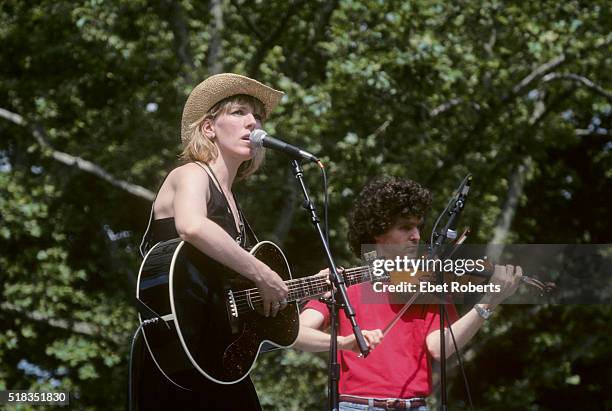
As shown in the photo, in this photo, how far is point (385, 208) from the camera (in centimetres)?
406

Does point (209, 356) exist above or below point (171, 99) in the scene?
below

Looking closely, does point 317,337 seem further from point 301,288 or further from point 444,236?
point 444,236

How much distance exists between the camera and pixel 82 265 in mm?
12055

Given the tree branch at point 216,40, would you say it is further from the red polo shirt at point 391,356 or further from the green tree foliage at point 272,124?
the red polo shirt at point 391,356

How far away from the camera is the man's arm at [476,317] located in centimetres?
346

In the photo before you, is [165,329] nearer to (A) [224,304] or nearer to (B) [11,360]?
(A) [224,304]

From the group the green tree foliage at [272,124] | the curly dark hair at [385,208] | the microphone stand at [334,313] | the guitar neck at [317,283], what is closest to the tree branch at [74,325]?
the green tree foliage at [272,124]

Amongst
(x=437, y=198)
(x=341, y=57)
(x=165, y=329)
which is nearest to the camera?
(x=165, y=329)

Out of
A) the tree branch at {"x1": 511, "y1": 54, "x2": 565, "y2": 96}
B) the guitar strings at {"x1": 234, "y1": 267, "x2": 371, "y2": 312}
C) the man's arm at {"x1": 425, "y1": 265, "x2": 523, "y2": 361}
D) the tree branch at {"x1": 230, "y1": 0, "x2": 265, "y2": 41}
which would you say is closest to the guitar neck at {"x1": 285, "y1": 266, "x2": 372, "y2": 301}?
the guitar strings at {"x1": 234, "y1": 267, "x2": 371, "y2": 312}

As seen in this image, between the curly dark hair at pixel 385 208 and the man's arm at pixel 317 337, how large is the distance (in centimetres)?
43

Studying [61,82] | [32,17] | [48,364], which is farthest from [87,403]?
[32,17]

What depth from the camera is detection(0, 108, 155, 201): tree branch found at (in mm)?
10797

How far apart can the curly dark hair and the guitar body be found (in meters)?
0.76

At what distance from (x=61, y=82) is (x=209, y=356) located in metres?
9.25
